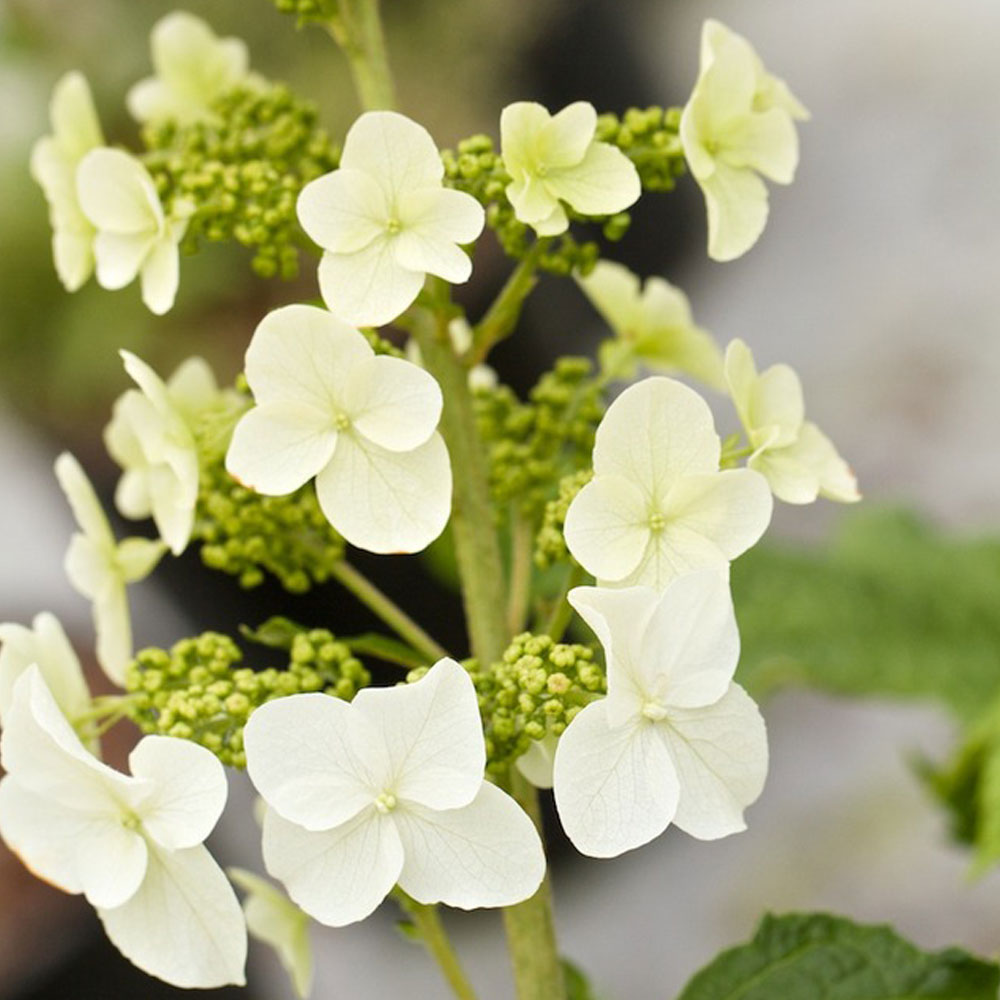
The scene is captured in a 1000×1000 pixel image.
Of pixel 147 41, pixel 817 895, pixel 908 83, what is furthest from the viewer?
pixel 908 83

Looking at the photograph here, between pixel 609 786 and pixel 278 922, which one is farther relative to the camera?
pixel 278 922

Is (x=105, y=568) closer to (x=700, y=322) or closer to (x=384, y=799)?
(x=384, y=799)

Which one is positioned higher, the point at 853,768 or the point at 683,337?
the point at 683,337

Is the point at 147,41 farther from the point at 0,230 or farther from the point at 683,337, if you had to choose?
the point at 683,337

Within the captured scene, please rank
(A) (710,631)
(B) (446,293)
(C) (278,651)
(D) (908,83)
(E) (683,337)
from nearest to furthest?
(A) (710,631), (B) (446,293), (E) (683,337), (C) (278,651), (D) (908,83)

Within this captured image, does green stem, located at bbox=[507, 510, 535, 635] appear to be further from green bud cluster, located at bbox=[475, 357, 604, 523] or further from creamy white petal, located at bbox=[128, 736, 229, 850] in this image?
creamy white petal, located at bbox=[128, 736, 229, 850]

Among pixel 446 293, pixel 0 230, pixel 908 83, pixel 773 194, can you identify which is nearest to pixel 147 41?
pixel 0 230

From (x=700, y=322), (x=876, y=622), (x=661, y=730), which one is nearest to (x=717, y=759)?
(x=661, y=730)

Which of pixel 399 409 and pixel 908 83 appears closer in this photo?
pixel 399 409
